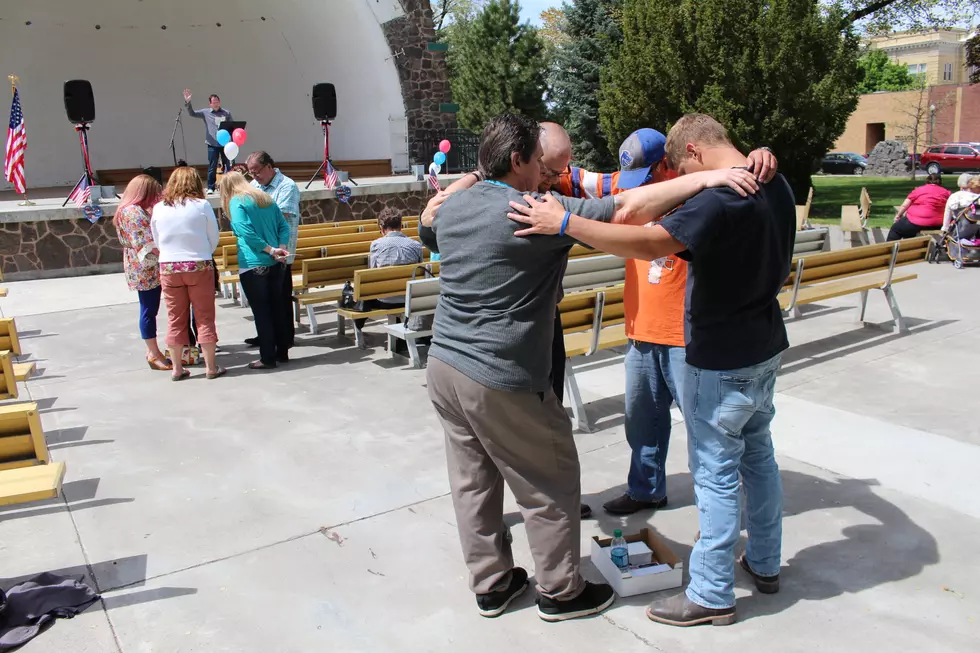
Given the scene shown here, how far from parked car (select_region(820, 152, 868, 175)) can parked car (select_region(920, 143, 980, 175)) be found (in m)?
3.20

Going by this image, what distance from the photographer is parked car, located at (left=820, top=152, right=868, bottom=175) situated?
40.1 m

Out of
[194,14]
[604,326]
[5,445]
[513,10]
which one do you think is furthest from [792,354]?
[513,10]

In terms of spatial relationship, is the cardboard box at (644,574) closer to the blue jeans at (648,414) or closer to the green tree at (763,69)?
the blue jeans at (648,414)

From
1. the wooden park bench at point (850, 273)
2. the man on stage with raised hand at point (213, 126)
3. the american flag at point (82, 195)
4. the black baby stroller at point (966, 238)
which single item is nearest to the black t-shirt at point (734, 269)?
the wooden park bench at point (850, 273)

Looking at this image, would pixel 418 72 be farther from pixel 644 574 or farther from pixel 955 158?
pixel 955 158

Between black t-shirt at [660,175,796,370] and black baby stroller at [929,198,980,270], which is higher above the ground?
black t-shirt at [660,175,796,370]

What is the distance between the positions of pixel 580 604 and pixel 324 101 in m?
14.7

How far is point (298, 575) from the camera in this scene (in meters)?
3.40

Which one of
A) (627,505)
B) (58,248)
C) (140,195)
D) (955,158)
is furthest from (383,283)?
(955,158)

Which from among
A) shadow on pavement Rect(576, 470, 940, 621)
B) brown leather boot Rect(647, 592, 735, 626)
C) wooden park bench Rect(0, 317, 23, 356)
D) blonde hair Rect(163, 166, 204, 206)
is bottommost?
shadow on pavement Rect(576, 470, 940, 621)

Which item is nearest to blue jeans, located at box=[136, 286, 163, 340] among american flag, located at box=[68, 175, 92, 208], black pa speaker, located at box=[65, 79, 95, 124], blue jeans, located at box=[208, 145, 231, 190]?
american flag, located at box=[68, 175, 92, 208]

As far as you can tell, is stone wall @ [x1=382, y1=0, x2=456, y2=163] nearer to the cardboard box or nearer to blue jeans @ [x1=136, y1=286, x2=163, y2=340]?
blue jeans @ [x1=136, y1=286, x2=163, y2=340]

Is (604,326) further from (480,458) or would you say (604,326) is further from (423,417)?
(480,458)

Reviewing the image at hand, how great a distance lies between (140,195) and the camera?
643 centimetres
